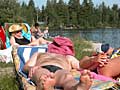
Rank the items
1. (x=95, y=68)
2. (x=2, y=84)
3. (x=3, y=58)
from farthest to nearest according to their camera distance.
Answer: (x=3, y=58) → (x=2, y=84) → (x=95, y=68)

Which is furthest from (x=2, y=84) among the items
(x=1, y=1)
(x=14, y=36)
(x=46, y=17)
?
(x=46, y=17)

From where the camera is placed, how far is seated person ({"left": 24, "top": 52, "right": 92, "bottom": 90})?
11.2 feet

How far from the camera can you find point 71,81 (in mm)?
3873

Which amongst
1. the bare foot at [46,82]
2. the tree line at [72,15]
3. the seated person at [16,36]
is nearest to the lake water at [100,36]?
the seated person at [16,36]

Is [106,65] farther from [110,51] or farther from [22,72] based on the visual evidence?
[22,72]

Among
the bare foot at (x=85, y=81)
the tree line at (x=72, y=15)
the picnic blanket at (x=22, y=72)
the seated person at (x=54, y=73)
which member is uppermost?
the bare foot at (x=85, y=81)

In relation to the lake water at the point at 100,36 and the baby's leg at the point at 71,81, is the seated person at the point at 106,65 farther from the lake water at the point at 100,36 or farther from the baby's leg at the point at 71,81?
the lake water at the point at 100,36

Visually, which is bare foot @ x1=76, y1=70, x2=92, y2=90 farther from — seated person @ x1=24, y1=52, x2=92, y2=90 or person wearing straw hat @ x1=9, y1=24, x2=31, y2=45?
person wearing straw hat @ x1=9, y1=24, x2=31, y2=45

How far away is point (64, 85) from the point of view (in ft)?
13.0

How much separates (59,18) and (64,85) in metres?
96.6

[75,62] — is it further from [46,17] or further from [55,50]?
[46,17]

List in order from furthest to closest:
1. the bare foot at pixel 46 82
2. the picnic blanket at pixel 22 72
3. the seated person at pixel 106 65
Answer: the seated person at pixel 106 65 < the picnic blanket at pixel 22 72 < the bare foot at pixel 46 82

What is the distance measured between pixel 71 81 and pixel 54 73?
0.50m

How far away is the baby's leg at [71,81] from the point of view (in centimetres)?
337
